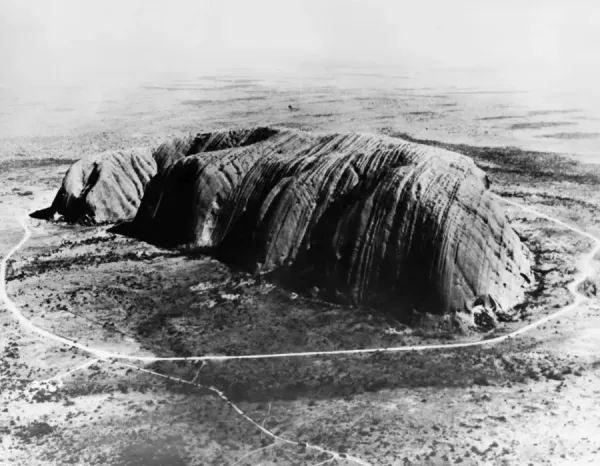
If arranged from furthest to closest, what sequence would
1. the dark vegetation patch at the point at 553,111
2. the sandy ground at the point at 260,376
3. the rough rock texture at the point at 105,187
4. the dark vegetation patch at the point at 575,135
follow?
the dark vegetation patch at the point at 553,111, the dark vegetation patch at the point at 575,135, the rough rock texture at the point at 105,187, the sandy ground at the point at 260,376

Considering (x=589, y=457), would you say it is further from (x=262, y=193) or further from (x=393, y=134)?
(x=393, y=134)

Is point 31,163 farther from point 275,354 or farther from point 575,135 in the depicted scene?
point 575,135

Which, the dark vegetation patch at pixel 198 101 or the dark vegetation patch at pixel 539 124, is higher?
the dark vegetation patch at pixel 198 101

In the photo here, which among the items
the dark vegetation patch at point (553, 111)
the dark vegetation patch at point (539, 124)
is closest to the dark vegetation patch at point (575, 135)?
the dark vegetation patch at point (539, 124)

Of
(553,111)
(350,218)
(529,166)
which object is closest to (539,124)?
(553,111)

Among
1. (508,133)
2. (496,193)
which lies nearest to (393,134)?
(508,133)

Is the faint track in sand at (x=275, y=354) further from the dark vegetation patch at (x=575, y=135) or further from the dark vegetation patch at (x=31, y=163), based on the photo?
the dark vegetation patch at (x=575, y=135)
